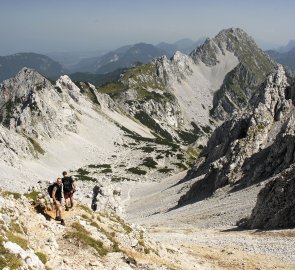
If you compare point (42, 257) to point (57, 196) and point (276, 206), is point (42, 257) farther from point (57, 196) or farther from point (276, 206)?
point (276, 206)

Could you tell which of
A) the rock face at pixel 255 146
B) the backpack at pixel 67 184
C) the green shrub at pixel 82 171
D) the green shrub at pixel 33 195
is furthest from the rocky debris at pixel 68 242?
the green shrub at pixel 82 171

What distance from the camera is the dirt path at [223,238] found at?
3266cm

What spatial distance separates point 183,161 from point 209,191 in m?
91.5

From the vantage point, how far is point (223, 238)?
→ 42.5 metres

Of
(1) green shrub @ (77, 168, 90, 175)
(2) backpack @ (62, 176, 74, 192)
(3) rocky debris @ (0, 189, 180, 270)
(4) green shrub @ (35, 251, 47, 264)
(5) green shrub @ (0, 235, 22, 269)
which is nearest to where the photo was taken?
(5) green shrub @ (0, 235, 22, 269)

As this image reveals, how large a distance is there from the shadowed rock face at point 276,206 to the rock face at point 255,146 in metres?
18.2

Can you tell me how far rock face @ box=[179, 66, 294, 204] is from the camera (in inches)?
2781

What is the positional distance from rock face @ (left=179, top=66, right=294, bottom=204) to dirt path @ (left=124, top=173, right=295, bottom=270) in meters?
5.46

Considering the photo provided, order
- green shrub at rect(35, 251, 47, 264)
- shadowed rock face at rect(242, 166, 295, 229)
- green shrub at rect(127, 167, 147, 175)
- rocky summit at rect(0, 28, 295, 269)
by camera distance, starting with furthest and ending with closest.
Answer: green shrub at rect(127, 167, 147, 175)
shadowed rock face at rect(242, 166, 295, 229)
rocky summit at rect(0, 28, 295, 269)
green shrub at rect(35, 251, 47, 264)

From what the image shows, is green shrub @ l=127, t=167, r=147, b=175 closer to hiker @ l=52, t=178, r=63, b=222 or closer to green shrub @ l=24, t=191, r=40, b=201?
green shrub @ l=24, t=191, r=40, b=201

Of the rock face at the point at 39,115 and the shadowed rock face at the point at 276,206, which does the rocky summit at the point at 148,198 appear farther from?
the rock face at the point at 39,115

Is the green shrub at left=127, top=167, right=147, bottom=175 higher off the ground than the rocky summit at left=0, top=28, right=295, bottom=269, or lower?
lower

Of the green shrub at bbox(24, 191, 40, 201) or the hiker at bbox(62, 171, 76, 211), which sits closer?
the green shrub at bbox(24, 191, 40, 201)

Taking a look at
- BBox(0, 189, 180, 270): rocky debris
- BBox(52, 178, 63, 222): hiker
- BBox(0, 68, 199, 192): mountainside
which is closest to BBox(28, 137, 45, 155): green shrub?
BBox(0, 68, 199, 192): mountainside
